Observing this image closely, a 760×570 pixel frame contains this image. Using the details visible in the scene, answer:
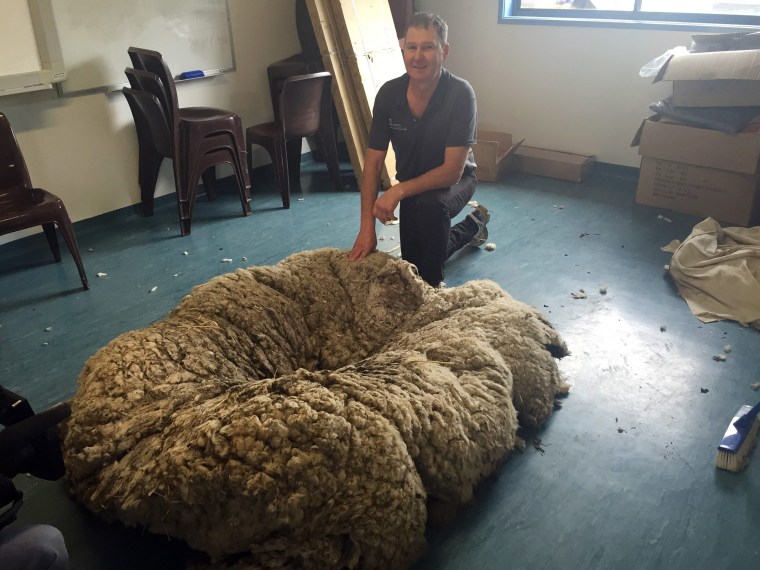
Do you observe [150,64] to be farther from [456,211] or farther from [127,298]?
[456,211]

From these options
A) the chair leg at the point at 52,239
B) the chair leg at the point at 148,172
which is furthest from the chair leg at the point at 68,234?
the chair leg at the point at 148,172

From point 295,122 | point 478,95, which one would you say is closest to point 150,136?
point 295,122

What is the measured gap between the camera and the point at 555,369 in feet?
6.44

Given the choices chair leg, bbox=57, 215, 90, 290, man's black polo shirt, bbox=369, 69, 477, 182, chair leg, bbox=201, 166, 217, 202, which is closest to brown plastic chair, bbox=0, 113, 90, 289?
chair leg, bbox=57, 215, 90, 290

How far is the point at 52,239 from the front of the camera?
3088 mm

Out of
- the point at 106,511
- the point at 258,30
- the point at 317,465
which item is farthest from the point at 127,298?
the point at 258,30

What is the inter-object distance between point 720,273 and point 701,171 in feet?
3.17

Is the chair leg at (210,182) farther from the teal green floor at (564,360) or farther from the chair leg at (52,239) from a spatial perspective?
the chair leg at (52,239)

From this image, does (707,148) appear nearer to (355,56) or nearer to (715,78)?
(715,78)

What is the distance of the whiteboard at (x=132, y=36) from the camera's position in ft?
10.4

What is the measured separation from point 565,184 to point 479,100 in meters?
1.03

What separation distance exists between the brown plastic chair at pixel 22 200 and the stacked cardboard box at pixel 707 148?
3.01 meters

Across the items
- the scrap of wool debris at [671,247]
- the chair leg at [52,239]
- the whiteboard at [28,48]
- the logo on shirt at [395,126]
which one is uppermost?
the whiteboard at [28,48]

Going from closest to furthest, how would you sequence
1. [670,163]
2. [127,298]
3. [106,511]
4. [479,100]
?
[106,511] < [127,298] < [670,163] < [479,100]
